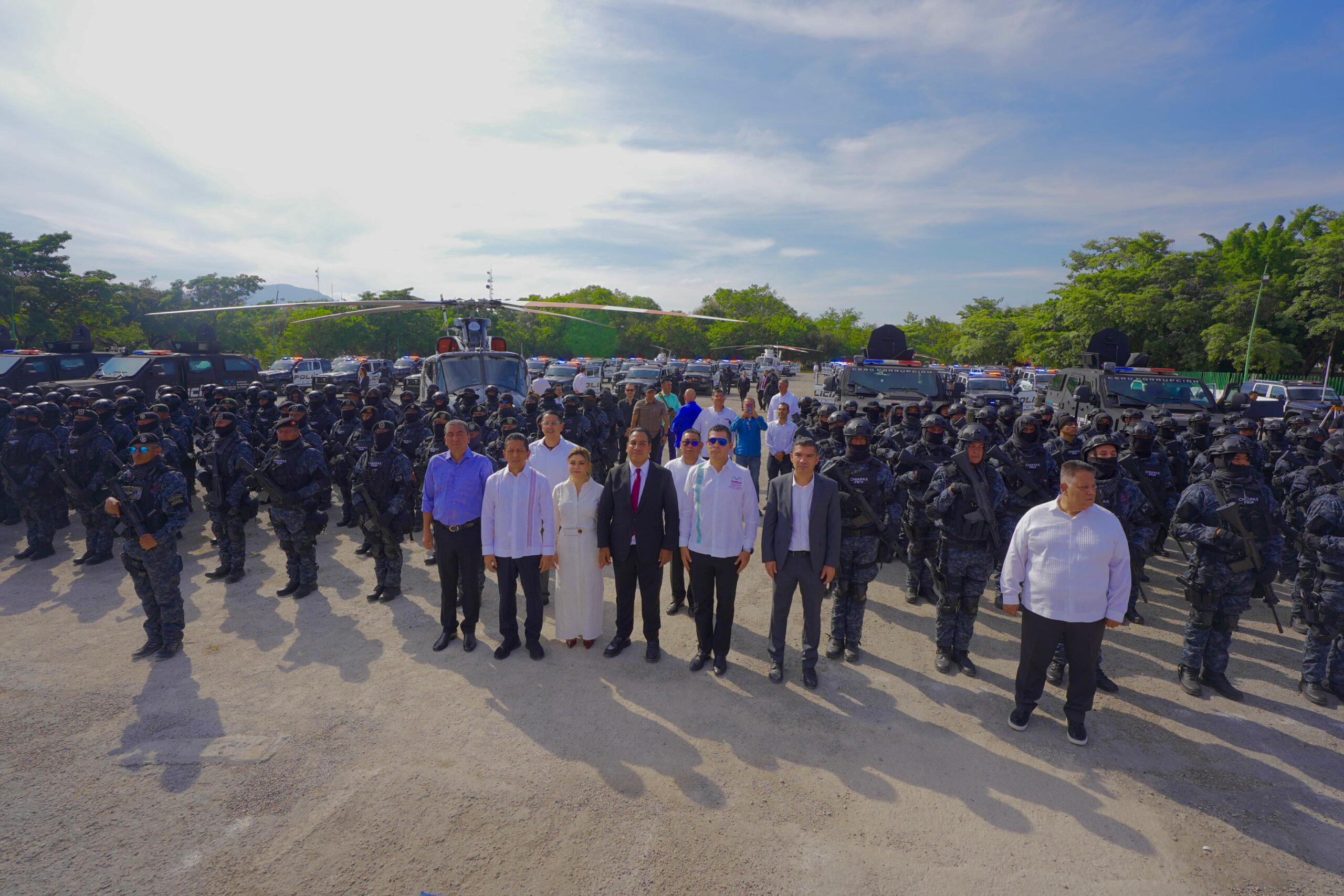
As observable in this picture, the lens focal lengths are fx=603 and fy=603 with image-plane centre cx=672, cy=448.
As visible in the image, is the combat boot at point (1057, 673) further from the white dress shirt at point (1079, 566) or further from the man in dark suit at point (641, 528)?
the man in dark suit at point (641, 528)

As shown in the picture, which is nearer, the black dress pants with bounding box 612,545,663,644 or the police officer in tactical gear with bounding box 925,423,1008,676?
the police officer in tactical gear with bounding box 925,423,1008,676

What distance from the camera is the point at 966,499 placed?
16.0 ft

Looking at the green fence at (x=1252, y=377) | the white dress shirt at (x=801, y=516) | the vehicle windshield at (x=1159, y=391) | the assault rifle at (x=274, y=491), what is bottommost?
the assault rifle at (x=274, y=491)

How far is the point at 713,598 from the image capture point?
17.0ft

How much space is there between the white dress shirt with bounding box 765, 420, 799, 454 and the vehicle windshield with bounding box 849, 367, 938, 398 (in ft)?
12.0

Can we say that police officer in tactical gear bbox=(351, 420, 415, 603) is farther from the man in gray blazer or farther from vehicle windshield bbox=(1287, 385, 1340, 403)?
vehicle windshield bbox=(1287, 385, 1340, 403)

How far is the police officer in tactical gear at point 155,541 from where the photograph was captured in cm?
501

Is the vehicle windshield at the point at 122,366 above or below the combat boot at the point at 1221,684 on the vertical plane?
above

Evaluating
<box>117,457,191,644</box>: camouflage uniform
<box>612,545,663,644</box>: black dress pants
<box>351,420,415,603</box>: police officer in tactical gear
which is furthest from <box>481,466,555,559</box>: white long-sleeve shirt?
<box>117,457,191,644</box>: camouflage uniform

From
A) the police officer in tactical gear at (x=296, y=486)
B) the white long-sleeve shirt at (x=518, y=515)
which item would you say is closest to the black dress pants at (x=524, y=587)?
the white long-sleeve shirt at (x=518, y=515)

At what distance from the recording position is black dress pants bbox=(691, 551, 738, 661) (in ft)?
16.0

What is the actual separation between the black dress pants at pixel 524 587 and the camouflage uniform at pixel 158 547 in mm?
2679

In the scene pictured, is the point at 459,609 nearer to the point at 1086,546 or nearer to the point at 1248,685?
the point at 1086,546

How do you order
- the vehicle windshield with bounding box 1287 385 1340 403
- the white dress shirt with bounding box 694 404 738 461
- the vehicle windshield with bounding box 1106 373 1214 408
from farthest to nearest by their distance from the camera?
the vehicle windshield with bounding box 1287 385 1340 403, the vehicle windshield with bounding box 1106 373 1214 408, the white dress shirt with bounding box 694 404 738 461
